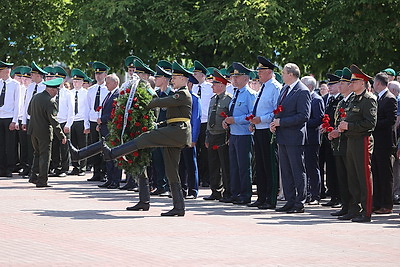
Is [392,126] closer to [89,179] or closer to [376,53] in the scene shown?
[89,179]

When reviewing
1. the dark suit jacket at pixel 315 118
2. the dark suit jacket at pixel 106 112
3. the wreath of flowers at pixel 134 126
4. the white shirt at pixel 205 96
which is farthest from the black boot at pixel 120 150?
the white shirt at pixel 205 96

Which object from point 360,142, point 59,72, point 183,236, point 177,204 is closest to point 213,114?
point 177,204

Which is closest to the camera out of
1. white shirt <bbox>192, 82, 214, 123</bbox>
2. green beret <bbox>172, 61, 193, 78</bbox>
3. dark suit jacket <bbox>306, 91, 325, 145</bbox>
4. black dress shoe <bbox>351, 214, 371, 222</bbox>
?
black dress shoe <bbox>351, 214, 371, 222</bbox>

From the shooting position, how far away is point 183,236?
1222 cm

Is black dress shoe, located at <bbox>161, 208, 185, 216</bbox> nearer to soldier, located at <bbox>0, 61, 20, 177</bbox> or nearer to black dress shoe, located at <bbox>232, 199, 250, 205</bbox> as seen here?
black dress shoe, located at <bbox>232, 199, 250, 205</bbox>

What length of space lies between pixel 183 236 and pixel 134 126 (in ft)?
10.5

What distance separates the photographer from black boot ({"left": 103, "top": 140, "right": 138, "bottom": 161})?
14492mm

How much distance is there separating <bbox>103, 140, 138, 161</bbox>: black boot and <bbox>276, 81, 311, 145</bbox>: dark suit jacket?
2436 millimetres

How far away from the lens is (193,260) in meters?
10.3

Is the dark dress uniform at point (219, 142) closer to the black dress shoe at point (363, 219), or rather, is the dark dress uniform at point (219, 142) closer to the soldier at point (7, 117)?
the black dress shoe at point (363, 219)

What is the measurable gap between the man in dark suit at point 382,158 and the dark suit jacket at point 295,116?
1178 mm

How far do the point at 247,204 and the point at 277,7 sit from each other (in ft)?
49.1

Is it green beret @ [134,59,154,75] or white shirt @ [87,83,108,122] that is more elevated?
green beret @ [134,59,154,75]

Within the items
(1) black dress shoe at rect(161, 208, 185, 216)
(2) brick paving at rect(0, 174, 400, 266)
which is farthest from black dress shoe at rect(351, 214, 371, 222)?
(1) black dress shoe at rect(161, 208, 185, 216)
